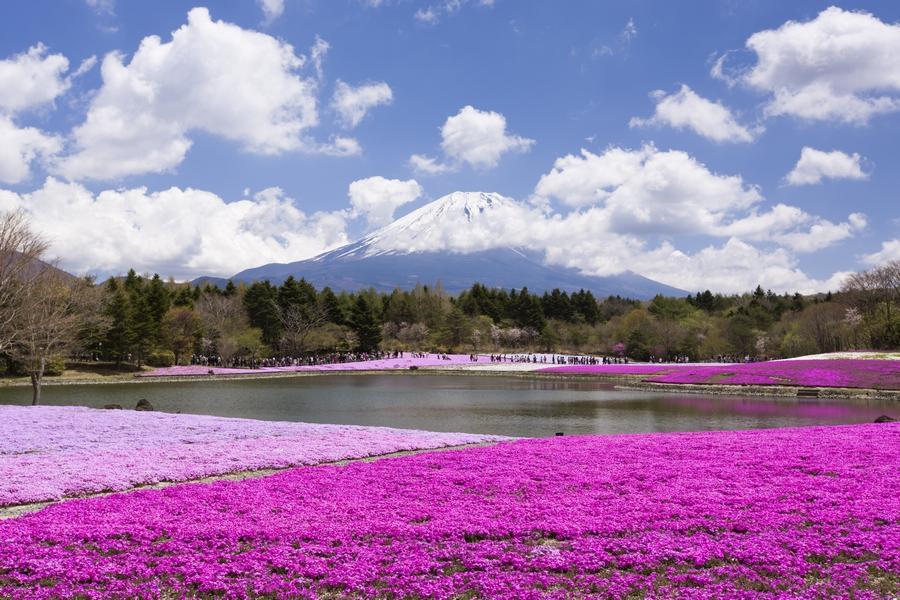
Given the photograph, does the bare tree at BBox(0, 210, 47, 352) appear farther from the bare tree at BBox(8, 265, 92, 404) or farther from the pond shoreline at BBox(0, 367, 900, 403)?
the pond shoreline at BBox(0, 367, 900, 403)

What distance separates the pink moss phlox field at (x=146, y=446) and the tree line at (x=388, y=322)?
12290 mm

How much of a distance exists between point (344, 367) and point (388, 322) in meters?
38.1

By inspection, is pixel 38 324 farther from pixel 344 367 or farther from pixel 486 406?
pixel 344 367

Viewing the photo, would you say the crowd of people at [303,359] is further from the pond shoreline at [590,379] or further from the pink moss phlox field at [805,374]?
the pink moss phlox field at [805,374]

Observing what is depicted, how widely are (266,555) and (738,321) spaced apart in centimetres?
9277

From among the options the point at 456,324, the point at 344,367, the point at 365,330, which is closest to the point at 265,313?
the point at 365,330

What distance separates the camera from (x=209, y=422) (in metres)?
25.2

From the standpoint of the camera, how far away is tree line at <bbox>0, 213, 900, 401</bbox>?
5072 cm

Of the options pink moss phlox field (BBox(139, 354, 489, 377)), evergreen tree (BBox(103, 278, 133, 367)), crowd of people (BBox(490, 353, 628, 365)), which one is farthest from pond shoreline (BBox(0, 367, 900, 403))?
crowd of people (BBox(490, 353, 628, 365))

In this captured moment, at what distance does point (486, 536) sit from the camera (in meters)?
9.32

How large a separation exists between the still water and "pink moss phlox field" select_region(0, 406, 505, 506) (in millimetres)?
6669

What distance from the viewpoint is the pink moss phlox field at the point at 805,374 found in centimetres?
4706

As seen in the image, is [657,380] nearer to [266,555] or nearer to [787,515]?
[787,515]

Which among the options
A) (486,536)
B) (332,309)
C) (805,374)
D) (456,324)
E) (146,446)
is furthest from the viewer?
(456,324)
